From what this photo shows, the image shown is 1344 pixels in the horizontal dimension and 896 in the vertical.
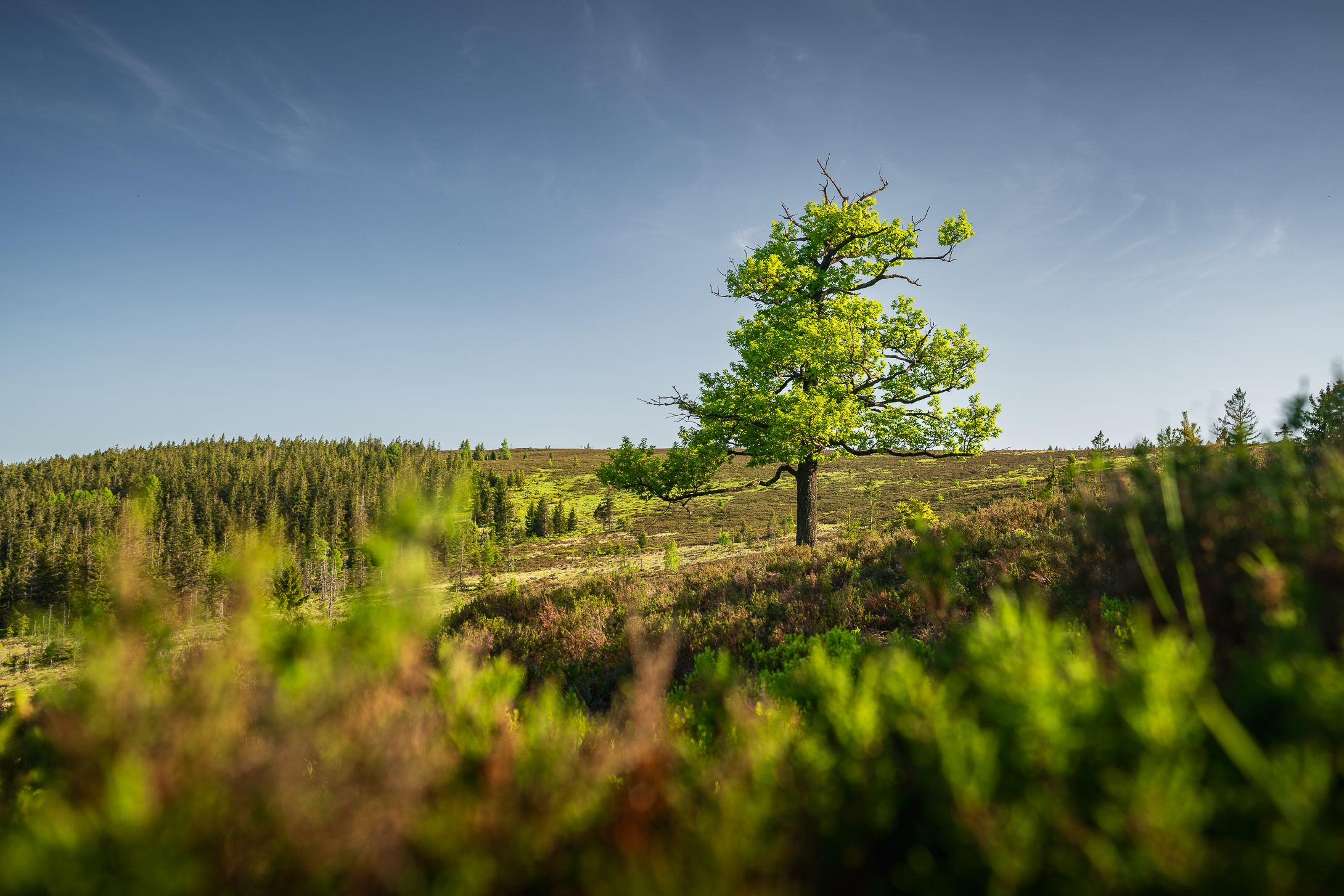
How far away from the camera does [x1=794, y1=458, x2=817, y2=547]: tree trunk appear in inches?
535

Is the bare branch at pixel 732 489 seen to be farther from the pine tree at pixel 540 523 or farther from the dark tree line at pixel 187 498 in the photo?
the pine tree at pixel 540 523

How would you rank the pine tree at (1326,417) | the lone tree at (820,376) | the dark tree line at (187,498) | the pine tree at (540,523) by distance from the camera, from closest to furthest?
the pine tree at (1326,417) < the lone tree at (820,376) < the dark tree line at (187,498) < the pine tree at (540,523)

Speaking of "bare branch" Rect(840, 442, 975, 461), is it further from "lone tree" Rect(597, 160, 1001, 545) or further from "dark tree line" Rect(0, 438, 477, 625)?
"dark tree line" Rect(0, 438, 477, 625)

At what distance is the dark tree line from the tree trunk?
32.2 m

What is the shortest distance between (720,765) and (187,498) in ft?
429

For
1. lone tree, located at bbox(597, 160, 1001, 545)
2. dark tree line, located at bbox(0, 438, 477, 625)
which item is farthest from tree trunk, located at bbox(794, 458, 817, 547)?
dark tree line, located at bbox(0, 438, 477, 625)

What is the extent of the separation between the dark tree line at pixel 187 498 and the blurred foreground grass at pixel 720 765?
134ft

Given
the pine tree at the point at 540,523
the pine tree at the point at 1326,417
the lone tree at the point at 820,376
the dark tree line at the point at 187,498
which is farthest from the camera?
the pine tree at the point at 540,523

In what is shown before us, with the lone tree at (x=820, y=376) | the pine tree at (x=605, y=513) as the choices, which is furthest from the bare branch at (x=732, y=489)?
the pine tree at (x=605, y=513)

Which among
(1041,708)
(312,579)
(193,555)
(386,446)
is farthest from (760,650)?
(386,446)

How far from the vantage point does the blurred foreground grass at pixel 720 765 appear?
109 centimetres

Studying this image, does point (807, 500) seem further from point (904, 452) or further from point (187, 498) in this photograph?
point (187, 498)

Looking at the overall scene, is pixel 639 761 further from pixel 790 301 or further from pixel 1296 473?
pixel 790 301

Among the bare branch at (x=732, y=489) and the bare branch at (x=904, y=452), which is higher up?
the bare branch at (x=904, y=452)
